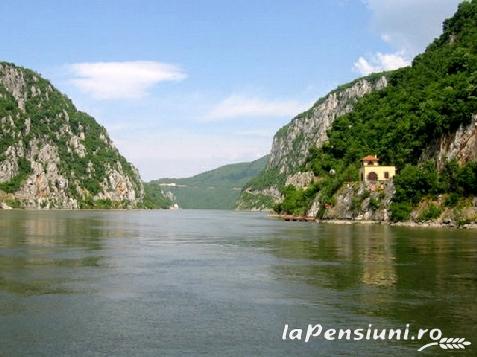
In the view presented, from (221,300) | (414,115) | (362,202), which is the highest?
(414,115)

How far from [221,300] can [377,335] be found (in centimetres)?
999

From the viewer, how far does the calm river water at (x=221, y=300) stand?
2247 centimetres

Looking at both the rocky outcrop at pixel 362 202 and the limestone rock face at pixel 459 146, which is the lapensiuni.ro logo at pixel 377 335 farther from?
the rocky outcrop at pixel 362 202

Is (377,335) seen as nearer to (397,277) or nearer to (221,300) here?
(221,300)

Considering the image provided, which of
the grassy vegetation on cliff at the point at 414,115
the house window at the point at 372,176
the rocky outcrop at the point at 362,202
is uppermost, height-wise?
the grassy vegetation on cliff at the point at 414,115

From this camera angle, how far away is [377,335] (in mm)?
23766

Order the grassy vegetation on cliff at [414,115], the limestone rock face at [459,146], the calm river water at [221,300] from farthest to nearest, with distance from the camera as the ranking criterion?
1. the grassy vegetation on cliff at [414,115]
2. the limestone rock face at [459,146]
3. the calm river water at [221,300]

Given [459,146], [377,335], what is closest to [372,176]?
[459,146]

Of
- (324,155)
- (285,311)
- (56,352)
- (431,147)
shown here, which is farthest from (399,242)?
(324,155)

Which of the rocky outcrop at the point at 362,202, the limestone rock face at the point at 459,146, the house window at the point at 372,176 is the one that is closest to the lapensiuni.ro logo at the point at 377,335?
the limestone rock face at the point at 459,146

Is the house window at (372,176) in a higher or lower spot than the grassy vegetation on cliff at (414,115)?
lower

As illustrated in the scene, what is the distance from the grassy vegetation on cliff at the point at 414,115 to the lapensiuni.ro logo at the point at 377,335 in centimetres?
9791

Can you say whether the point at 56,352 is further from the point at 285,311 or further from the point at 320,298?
the point at 320,298

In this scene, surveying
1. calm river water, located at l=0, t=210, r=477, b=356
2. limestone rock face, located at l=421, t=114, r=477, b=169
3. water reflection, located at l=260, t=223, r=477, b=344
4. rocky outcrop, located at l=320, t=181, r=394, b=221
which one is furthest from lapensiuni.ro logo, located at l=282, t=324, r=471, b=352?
rocky outcrop, located at l=320, t=181, r=394, b=221
